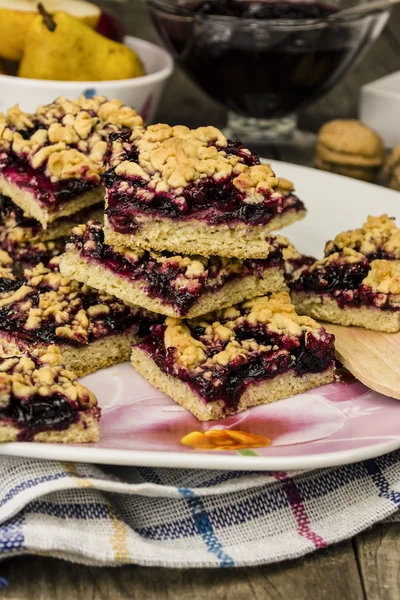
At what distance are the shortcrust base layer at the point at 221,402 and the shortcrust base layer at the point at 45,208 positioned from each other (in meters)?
0.56

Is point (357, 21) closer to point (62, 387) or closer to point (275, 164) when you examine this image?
point (275, 164)

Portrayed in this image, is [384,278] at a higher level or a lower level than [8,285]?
higher

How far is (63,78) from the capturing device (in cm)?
423

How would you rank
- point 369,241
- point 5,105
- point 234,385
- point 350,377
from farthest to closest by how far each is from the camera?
point 5,105
point 369,241
point 350,377
point 234,385

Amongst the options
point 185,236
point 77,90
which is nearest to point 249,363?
point 185,236

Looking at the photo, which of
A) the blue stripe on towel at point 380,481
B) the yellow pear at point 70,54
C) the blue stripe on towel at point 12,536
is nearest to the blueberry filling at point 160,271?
the blue stripe on towel at point 380,481

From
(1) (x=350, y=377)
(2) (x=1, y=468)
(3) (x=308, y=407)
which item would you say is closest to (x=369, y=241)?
(1) (x=350, y=377)

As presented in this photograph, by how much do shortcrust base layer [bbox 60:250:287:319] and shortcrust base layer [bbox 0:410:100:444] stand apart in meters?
0.50

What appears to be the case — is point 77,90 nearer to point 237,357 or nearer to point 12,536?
point 237,357

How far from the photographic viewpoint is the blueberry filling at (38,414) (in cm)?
235

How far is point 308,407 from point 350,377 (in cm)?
24

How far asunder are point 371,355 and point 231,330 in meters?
0.49

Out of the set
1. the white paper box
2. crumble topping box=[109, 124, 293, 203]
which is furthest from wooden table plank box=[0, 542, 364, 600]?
the white paper box

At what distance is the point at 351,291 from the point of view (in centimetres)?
311
